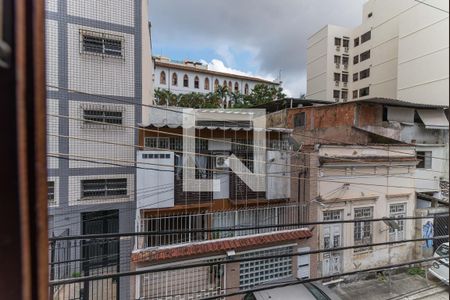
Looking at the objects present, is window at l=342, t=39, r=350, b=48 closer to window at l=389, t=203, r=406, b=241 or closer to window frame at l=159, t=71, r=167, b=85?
window frame at l=159, t=71, r=167, b=85

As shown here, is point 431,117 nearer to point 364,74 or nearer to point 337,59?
point 364,74

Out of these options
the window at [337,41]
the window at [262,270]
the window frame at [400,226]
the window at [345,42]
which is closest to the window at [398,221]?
the window frame at [400,226]

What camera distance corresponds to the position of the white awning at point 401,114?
11.5 meters

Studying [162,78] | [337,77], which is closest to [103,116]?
[337,77]

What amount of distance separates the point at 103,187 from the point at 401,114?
37.6ft

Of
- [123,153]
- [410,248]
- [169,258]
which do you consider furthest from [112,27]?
[410,248]

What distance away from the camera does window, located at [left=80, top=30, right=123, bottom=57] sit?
7.92 metres

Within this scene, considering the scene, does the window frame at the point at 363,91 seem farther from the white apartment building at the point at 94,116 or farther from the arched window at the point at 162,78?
the white apartment building at the point at 94,116

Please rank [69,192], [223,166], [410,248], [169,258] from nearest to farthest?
[169,258] → [69,192] → [223,166] → [410,248]

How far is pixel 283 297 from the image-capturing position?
5.48 m

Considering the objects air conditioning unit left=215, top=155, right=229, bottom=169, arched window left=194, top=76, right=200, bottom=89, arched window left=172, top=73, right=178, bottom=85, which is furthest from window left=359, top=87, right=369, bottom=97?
arched window left=172, top=73, right=178, bottom=85

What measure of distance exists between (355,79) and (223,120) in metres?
20.4

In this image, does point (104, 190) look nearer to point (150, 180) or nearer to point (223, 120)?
point (150, 180)

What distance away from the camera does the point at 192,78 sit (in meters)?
35.9
